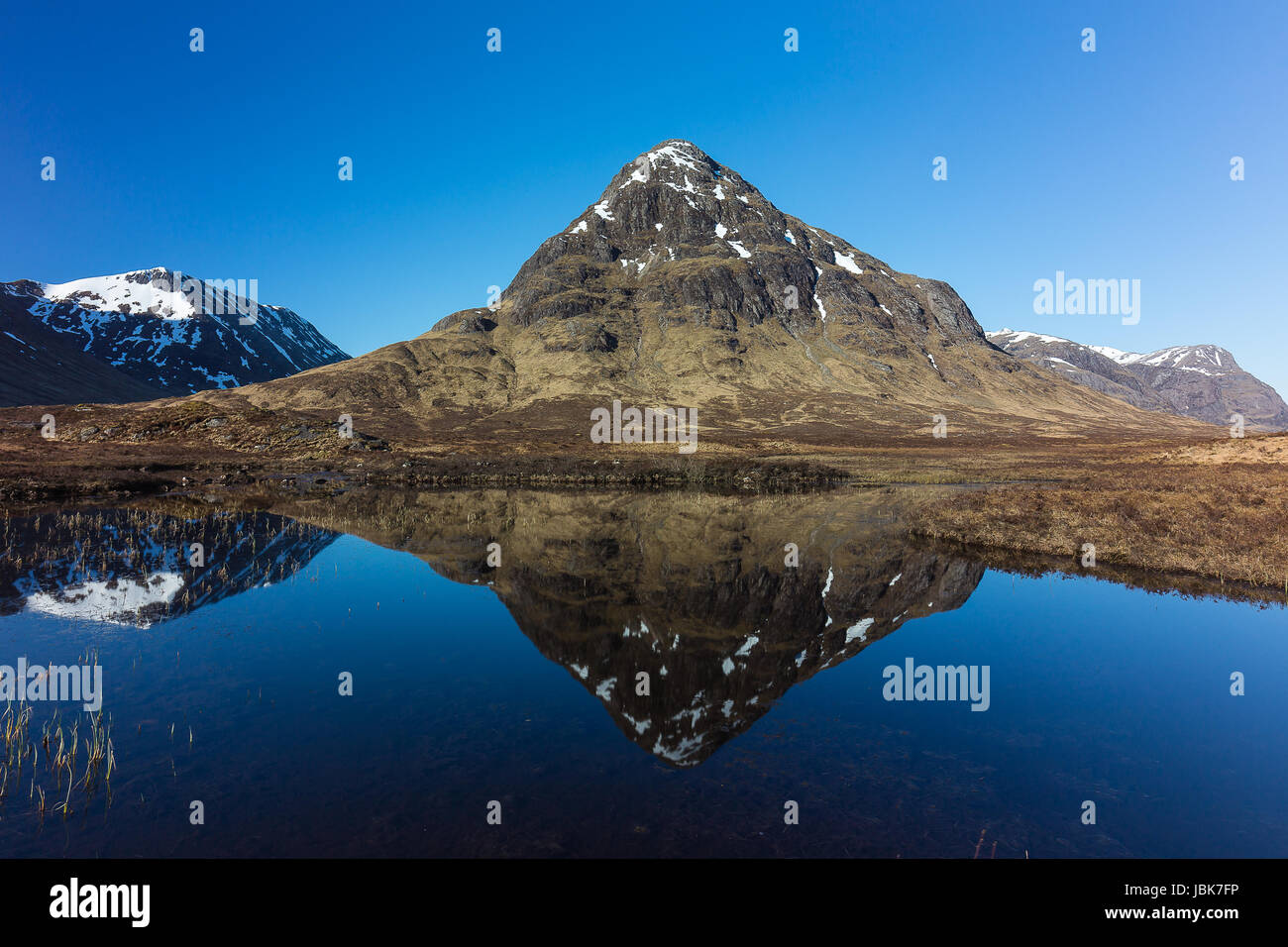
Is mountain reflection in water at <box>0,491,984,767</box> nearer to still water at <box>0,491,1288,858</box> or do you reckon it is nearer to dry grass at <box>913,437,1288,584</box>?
still water at <box>0,491,1288,858</box>

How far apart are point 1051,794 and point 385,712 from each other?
13064mm

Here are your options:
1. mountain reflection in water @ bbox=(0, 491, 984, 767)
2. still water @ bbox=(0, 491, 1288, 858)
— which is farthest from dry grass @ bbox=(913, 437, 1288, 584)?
mountain reflection in water @ bbox=(0, 491, 984, 767)

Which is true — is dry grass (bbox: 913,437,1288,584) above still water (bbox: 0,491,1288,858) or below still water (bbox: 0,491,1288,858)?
above

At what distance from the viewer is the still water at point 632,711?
8.97 metres

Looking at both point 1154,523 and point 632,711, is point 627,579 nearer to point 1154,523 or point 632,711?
point 632,711

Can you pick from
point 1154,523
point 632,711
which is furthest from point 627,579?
point 1154,523

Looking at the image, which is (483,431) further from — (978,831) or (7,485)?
(978,831)

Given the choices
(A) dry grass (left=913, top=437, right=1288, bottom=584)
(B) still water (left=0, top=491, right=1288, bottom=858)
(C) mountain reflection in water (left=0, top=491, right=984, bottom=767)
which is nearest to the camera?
(B) still water (left=0, top=491, right=1288, bottom=858)

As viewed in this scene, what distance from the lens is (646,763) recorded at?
35.9 ft

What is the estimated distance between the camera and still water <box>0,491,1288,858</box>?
8969 millimetres

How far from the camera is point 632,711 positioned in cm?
1330

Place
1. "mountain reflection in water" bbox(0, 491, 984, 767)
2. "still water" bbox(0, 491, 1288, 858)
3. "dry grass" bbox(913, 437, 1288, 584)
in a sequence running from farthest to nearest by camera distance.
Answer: "dry grass" bbox(913, 437, 1288, 584)
"mountain reflection in water" bbox(0, 491, 984, 767)
"still water" bbox(0, 491, 1288, 858)

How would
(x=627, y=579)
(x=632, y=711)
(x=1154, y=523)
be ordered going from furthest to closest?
(x=1154, y=523)
(x=627, y=579)
(x=632, y=711)
